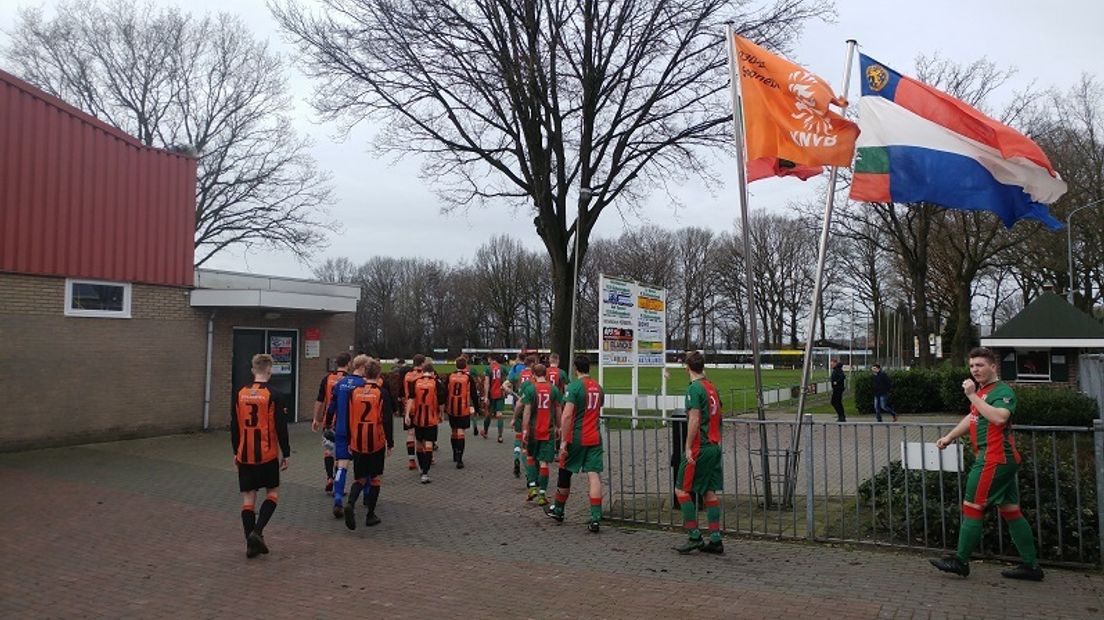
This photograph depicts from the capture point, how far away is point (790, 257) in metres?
67.2

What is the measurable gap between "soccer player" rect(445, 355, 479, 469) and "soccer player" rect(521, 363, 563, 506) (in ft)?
9.25

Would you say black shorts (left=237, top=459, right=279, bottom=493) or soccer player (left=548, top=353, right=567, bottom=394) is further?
soccer player (left=548, top=353, right=567, bottom=394)

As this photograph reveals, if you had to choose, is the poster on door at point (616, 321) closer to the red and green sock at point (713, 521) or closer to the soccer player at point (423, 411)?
the soccer player at point (423, 411)

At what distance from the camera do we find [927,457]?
7227 mm

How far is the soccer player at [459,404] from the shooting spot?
12.7 m

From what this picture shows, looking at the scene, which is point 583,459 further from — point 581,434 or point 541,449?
point 541,449

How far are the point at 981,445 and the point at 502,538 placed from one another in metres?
4.39

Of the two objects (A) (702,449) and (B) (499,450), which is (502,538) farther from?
(B) (499,450)

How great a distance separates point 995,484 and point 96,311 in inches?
581

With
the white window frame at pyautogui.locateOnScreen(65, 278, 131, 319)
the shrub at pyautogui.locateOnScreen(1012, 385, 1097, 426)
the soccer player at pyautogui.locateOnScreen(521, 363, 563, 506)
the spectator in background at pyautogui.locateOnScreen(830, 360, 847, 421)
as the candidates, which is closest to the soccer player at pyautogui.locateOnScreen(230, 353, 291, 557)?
the soccer player at pyautogui.locateOnScreen(521, 363, 563, 506)

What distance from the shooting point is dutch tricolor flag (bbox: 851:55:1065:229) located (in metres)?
7.89

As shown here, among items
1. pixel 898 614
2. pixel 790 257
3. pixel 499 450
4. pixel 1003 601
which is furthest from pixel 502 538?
pixel 790 257

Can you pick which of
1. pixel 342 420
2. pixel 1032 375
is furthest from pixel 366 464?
pixel 1032 375

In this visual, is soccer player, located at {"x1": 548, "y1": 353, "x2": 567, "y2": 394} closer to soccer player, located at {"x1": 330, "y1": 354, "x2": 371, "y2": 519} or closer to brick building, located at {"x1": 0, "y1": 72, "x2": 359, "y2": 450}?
soccer player, located at {"x1": 330, "y1": 354, "x2": 371, "y2": 519}
